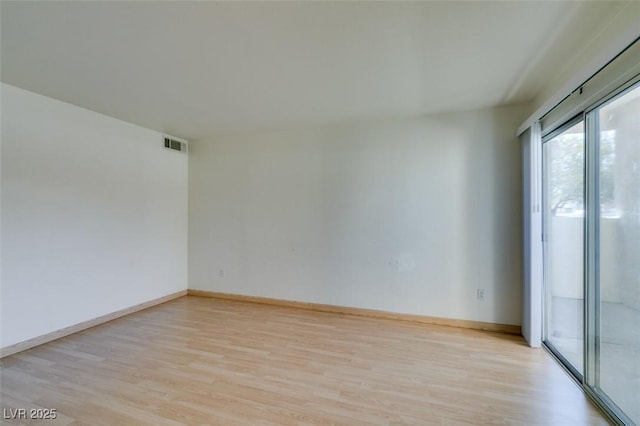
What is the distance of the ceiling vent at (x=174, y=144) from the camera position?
13.5 ft

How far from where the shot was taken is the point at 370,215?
3520 millimetres

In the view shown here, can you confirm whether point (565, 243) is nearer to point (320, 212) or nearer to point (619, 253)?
point (619, 253)

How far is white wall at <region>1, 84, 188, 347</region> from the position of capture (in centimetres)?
258

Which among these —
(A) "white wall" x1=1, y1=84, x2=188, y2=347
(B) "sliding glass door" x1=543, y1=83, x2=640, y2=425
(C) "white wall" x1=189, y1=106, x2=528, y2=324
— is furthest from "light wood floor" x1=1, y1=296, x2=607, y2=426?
(C) "white wall" x1=189, y1=106, x2=528, y2=324

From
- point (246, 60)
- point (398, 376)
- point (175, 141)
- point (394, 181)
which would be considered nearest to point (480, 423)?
point (398, 376)

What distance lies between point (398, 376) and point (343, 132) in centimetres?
282

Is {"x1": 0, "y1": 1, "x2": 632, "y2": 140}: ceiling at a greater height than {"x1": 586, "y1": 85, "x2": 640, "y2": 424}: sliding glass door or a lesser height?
greater

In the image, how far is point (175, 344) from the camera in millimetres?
2723

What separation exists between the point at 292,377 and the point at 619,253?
7.74 feet

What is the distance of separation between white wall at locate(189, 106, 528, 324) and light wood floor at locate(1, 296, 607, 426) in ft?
1.81

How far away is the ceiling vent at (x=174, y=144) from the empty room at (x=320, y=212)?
0.21ft

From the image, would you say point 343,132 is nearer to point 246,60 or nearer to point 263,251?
point 246,60

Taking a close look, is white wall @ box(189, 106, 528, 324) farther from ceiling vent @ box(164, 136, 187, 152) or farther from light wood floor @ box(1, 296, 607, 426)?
light wood floor @ box(1, 296, 607, 426)

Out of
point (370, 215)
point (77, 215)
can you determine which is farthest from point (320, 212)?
point (77, 215)
